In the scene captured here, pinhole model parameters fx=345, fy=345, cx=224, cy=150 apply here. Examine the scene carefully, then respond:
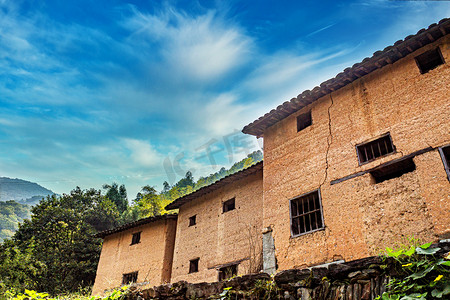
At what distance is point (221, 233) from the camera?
16.4 metres

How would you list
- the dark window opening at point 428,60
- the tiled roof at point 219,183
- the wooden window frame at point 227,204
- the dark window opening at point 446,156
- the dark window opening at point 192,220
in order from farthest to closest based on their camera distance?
the dark window opening at point 192,220 → the wooden window frame at point 227,204 → the tiled roof at point 219,183 → the dark window opening at point 428,60 → the dark window opening at point 446,156

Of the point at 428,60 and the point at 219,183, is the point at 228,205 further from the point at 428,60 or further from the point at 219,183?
the point at 428,60

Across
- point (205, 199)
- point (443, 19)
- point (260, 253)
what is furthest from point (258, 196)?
point (443, 19)

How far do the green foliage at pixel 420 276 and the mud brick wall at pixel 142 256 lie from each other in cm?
1552

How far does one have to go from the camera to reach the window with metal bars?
35.8 feet

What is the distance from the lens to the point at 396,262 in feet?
15.3

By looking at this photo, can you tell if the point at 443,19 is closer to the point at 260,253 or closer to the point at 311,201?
the point at 311,201

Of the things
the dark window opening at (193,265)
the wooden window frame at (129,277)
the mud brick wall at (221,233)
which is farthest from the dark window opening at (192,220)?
the wooden window frame at (129,277)

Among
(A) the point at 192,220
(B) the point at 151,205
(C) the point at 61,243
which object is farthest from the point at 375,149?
(B) the point at 151,205

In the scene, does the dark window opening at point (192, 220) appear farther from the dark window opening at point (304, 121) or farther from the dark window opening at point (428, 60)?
the dark window opening at point (428, 60)

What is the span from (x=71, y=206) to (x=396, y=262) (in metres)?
34.3

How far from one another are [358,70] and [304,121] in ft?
8.95

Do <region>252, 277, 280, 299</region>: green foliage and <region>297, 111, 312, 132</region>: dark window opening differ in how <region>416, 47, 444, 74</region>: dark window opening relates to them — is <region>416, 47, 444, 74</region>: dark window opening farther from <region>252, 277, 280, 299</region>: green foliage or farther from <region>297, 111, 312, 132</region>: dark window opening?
<region>252, 277, 280, 299</region>: green foliage

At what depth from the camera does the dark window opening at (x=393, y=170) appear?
378 inches
